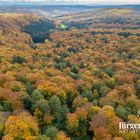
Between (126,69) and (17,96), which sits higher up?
A: (17,96)

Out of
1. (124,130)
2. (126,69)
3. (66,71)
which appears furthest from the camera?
(126,69)

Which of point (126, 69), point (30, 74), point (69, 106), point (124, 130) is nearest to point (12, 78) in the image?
point (30, 74)

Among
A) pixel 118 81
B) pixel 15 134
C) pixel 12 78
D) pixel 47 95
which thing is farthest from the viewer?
pixel 118 81

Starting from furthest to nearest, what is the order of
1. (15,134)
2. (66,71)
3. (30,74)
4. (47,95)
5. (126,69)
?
(126,69), (66,71), (30,74), (47,95), (15,134)

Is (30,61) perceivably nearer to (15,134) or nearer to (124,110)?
(124,110)

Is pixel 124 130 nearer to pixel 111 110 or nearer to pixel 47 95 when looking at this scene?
pixel 111 110

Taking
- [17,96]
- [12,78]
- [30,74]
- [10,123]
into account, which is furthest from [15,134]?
[30,74]

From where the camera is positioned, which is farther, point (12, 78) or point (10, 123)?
point (12, 78)

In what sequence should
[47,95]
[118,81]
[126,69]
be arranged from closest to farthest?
1. [47,95]
2. [118,81]
3. [126,69]

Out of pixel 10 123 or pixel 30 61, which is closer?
pixel 10 123
